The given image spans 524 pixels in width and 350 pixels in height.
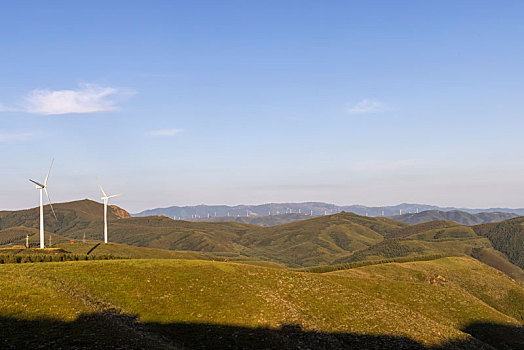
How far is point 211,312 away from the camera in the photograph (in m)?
57.6

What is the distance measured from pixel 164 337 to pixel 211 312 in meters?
10.2

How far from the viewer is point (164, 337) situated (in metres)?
48.5

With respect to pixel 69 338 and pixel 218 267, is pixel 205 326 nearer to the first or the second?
pixel 69 338

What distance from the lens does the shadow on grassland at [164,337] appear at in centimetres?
3784

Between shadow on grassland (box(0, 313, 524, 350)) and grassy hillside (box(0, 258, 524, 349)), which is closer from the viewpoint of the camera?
shadow on grassland (box(0, 313, 524, 350))

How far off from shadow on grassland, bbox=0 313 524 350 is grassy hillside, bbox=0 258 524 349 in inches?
5.0

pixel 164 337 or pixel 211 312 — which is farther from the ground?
pixel 211 312

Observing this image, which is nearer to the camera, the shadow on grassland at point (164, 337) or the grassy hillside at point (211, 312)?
the shadow on grassland at point (164, 337)

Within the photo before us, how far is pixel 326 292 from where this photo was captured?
7488 centimetres

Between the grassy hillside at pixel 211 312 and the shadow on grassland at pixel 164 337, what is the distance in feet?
0.42

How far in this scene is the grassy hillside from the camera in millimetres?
43625

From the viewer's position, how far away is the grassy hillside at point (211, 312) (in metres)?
43.6

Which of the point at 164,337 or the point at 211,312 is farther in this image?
the point at 211,312

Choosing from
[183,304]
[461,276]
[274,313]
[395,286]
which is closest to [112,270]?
[183,304]
